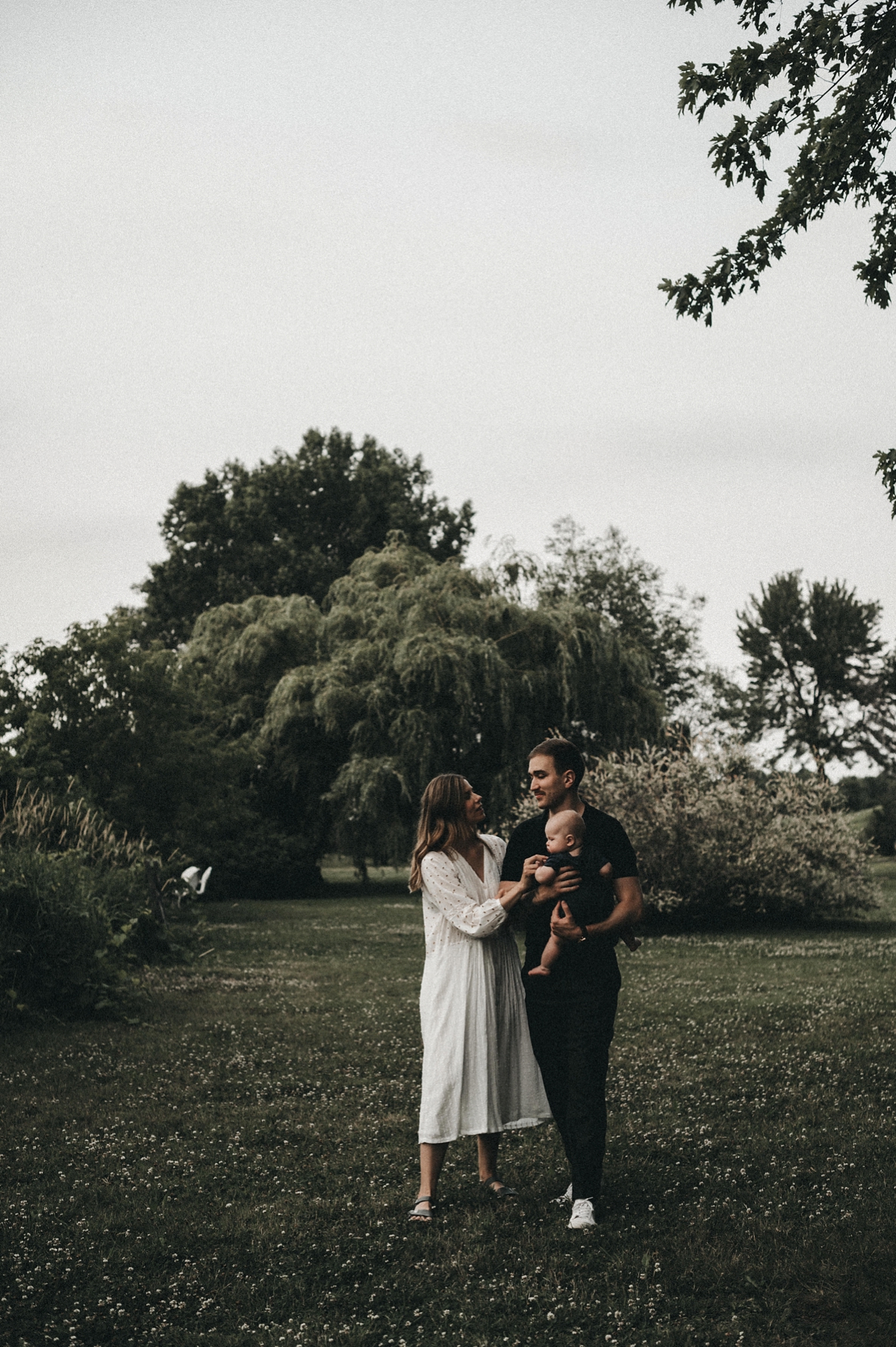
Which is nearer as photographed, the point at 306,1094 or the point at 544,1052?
the point at 544,1052

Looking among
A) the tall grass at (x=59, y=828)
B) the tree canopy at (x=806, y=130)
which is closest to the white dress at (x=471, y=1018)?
the tree canopy at (x=806, y=130)

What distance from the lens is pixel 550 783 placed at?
17.1ft

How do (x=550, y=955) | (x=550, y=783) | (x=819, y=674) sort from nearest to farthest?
1. (x=550, y=955)
2. (x=550, y=783)
3. (x=819, y=674)

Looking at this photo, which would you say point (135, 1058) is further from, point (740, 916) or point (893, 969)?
point (740, 916)

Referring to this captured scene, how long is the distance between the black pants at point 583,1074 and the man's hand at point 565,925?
1.03ft

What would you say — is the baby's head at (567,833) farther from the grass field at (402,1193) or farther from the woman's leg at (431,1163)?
the grass field at (402,1193)

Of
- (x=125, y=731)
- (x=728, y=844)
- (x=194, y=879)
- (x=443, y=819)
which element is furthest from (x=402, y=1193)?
(x=125, y=731)

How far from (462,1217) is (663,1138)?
1.64 m

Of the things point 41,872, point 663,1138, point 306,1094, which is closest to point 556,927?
point 663,1138

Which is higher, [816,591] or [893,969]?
[816,591]

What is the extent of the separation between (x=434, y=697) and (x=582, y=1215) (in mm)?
19313

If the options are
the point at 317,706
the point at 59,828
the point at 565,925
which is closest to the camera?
the point at 565,925

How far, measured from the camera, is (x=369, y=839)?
1054 inches

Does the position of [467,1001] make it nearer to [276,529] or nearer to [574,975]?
[574,975]
